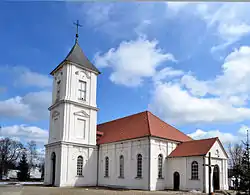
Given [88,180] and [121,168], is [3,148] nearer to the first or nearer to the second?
[88,180]

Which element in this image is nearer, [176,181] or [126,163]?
[176,181]

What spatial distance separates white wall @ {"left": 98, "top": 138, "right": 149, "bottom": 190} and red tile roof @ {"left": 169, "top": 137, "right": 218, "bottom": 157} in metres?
3.11

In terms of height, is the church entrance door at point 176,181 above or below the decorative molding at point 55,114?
below

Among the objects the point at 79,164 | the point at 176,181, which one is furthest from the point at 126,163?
the point at 79,164

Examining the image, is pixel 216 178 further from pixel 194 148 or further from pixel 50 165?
pixel 50 165

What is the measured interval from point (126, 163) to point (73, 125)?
312 inches

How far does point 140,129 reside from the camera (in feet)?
98.9

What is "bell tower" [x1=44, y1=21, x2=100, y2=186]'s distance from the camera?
1274 inches

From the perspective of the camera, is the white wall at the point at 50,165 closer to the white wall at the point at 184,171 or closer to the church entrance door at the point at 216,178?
the white wall at the point at 184,171

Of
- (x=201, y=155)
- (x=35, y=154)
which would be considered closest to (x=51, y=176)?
(x=201, y=155)

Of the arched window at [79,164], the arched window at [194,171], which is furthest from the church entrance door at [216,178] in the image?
the arched window at [79,164]

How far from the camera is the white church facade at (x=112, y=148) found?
1057 inches

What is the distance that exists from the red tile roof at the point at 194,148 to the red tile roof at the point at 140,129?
1.51 meters

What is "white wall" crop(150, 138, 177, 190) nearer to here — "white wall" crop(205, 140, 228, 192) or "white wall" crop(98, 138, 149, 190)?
"white wall" crop(98, 138, 149, 190)
